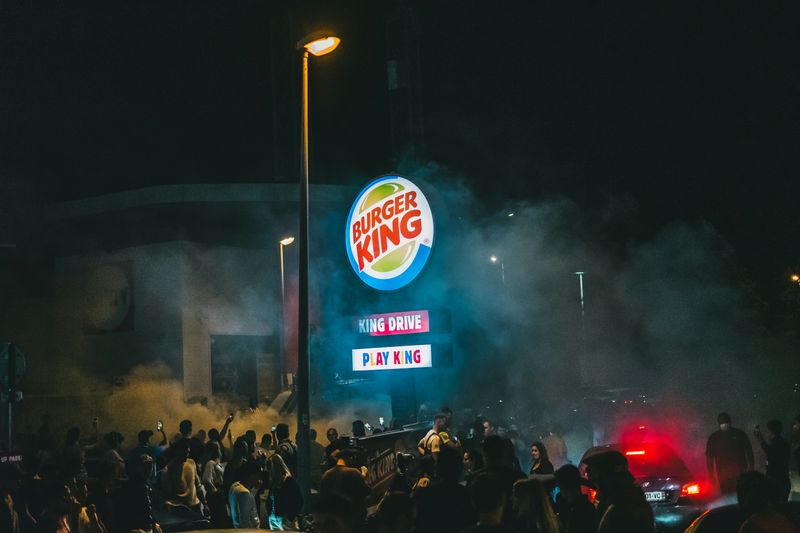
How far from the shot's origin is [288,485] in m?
6.84

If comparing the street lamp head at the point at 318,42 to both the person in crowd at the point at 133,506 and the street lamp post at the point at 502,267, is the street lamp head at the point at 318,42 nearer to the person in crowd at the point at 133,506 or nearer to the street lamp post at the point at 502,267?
the person in crowd at the point at 133,506

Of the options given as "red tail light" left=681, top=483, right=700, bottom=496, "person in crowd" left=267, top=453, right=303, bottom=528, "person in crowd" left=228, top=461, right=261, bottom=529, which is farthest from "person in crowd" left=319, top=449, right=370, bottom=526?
"red tail light" left=681, top=483, right=700, bottom=496

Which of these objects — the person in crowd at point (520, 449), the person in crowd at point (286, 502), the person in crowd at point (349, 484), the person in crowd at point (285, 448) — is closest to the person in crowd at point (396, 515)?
the person in crowd at point (349, 484)

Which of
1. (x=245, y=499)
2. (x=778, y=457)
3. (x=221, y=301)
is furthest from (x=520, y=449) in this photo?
(x=221, y=301)

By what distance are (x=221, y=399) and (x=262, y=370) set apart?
208 cm

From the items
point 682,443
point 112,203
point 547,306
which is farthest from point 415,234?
point 547,306

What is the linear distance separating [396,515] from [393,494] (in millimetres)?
132

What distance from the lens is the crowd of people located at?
4.08 m

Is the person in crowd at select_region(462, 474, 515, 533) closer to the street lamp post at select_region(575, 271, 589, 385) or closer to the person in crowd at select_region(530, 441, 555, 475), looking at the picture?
the person in crowd at select_region(530, 441, 555, 475)

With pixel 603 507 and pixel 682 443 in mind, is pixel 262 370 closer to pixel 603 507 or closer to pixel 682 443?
pixel 682 443

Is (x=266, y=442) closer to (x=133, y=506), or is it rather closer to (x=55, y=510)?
(x=133, y=506)

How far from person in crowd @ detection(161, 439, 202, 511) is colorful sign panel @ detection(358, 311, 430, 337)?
776cm

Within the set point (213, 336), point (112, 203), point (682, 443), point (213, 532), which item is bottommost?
point (682, 443)

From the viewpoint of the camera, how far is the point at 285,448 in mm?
10750
